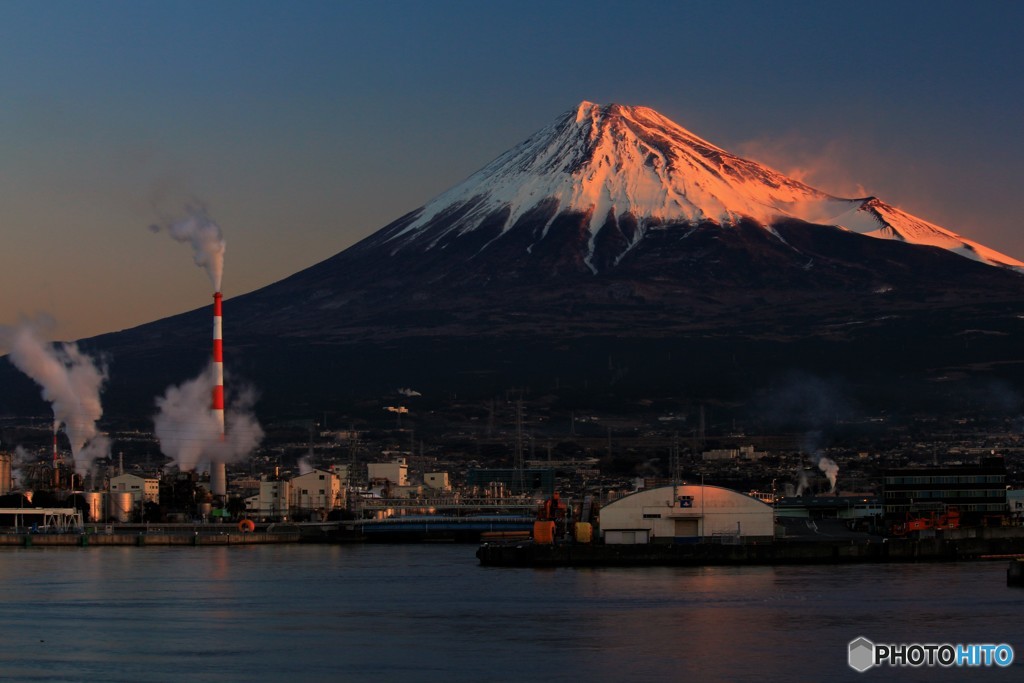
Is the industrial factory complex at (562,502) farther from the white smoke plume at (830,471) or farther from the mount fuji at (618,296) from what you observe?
the mount fuji at (618,296)

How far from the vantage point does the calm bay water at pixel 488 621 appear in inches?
877

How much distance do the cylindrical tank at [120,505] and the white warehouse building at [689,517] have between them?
996 inches

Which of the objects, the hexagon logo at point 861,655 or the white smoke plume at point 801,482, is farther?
the white smoke plume at point 801,482

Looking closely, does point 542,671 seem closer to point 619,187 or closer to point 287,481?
point 287,481

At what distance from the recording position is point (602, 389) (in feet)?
333

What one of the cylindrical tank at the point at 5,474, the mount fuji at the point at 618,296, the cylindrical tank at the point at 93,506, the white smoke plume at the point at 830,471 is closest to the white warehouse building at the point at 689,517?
the cylindrical tank at the point at 93,506

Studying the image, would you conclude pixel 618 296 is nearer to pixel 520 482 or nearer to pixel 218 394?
pixel 520 482

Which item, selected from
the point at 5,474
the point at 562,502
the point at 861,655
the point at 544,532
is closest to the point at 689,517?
the point at 544,532

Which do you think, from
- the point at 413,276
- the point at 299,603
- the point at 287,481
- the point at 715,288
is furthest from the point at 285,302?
the point at 299,603

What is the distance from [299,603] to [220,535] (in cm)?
2109

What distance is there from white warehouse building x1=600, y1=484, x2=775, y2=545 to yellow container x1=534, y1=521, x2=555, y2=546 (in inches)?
57.9

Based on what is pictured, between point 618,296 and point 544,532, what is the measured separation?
74576 mm

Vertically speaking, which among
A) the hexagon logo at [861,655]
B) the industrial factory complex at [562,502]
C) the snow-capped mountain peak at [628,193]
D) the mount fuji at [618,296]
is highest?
the snow-capped mountain peak at [628,193]

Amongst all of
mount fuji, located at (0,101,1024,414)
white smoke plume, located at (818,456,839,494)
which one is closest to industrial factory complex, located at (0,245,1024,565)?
white smoke plume, located at (818,456,839,494)
